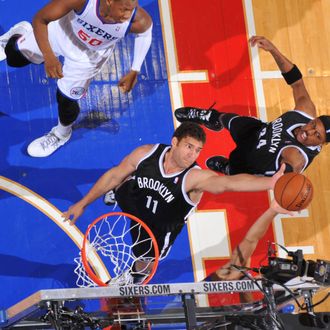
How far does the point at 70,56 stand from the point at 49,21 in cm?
30

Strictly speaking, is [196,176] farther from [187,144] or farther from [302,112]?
[302,112]

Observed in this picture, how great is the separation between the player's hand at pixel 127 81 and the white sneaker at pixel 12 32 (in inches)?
32.6

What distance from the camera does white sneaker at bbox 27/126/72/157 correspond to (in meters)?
7.00

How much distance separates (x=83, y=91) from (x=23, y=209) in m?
1.04

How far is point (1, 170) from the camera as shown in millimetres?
6918

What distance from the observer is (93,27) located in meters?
6.89

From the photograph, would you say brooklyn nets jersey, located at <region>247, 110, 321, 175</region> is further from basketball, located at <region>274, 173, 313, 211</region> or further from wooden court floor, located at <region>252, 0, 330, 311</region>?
basketball, located at <region>274, 173, 313, 211</region>

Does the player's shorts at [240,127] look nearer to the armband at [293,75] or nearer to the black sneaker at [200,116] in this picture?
the black sneaker at [200,116]

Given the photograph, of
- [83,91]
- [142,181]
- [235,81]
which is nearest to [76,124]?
[83,91]

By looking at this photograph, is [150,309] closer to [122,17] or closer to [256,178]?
[256,178]

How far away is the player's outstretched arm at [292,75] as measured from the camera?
740 cm

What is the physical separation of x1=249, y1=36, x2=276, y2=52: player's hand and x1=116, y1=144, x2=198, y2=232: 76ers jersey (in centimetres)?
122

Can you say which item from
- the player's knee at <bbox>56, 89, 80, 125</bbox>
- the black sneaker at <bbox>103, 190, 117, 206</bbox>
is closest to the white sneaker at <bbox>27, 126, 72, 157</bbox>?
the player's knee at <bbox>56, 89, 80, 125</bbox>

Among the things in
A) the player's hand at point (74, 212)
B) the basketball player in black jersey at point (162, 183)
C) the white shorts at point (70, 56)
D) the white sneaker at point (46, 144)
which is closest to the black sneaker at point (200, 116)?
the basketball player in black jersey at point (162, 183)
